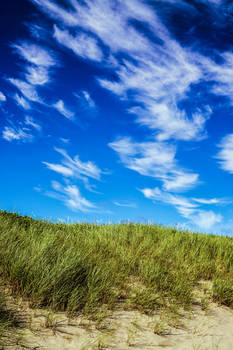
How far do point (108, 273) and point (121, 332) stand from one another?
51.4 inches

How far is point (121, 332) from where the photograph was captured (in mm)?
4375

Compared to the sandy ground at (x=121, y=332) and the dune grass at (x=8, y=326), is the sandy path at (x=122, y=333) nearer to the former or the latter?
the sandy ground at (x=121, y=332)

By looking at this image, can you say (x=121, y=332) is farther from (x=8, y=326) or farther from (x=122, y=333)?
(x=8, y=326)

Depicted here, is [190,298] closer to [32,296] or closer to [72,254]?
[72,254]

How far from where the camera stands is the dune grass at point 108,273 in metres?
4.77

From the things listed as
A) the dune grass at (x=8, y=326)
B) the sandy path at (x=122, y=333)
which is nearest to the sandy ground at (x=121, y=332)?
the sandy path at (x=122, y=333)

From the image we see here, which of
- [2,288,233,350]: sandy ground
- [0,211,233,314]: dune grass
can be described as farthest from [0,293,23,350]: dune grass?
[0,211,233,314]: dune grass

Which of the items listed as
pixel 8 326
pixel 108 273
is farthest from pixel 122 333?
pixel 8 326

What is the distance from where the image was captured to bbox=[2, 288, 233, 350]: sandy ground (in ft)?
12.9

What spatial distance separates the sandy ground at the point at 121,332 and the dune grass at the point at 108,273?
0.22 m

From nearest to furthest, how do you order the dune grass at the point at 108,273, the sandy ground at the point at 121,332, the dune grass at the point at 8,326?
the dune grass at the point at 8,326
the sandy ground at the point at 121,332
the dune grass at the point at 108,273

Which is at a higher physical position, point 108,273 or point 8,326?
point 108,273

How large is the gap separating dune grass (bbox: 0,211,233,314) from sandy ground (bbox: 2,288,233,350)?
0.22m

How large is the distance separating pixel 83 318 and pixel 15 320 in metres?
0.98
